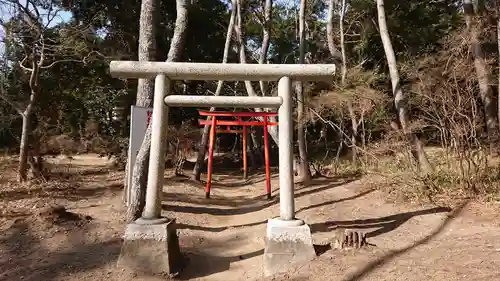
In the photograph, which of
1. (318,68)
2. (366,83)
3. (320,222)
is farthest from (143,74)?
(366,83)

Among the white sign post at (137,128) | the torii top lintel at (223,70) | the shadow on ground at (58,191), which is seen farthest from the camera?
the shadow on ground at (58,191)

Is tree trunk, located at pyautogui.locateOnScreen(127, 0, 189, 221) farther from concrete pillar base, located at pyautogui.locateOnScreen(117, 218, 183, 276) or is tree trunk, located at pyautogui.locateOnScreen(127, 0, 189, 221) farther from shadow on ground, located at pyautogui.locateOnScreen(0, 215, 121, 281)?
concrete pillar base, located at pyautogui.locateOnScreen(117, 218, 183, 276)

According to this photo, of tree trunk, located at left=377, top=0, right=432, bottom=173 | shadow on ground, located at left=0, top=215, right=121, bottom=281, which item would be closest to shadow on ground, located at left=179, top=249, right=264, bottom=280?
shadow on ground, located at left=0, top=215, right=121, bottom=281

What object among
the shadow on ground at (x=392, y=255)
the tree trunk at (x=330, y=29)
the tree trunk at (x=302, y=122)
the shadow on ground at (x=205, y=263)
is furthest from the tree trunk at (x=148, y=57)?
the tree trunk at (x=330, y=29)

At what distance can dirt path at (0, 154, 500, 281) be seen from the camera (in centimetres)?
420

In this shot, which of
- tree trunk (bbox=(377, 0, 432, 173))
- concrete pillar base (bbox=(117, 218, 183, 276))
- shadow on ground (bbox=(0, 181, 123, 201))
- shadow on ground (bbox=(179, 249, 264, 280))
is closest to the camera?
concrete pillar base (bbox=(117, 218, 183, 276))

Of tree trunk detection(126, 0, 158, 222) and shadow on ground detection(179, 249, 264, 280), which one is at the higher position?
tree trunk detection(126, 0, 158, 222)

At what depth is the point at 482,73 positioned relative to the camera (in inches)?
332

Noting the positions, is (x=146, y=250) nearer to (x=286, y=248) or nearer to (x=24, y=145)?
(x=286, y=248)

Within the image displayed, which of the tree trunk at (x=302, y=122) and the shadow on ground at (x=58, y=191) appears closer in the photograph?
the shadow on ground at (x=58, y=191)

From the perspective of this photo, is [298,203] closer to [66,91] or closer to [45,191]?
[45,191]

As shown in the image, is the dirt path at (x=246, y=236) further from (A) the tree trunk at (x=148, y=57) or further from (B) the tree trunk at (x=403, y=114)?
(B) the tree trunk at (x=403, y=114)

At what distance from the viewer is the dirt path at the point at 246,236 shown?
4.20 m

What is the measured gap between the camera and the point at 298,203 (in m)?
8.26
